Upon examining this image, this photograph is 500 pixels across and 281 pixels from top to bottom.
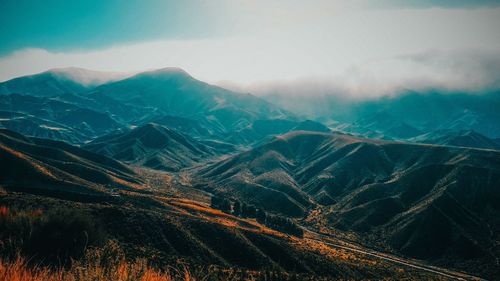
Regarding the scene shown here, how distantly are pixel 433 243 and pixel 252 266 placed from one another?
86089mm

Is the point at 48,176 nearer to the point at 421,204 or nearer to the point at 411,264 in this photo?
the point at 411,264

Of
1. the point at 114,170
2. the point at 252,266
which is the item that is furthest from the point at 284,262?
the point at 114,170

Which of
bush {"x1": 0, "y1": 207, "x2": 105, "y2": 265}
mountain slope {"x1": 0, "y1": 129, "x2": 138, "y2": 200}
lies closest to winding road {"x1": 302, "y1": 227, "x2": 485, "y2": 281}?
mountain slope {"x1": 0, "y1": 129, "x2": 138, "y2": 200}

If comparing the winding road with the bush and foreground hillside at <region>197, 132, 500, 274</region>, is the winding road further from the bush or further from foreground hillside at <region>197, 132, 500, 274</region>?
the bush

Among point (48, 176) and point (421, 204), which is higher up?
point (421, 204)

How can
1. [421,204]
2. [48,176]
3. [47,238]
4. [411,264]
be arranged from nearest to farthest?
[47,238], [411,264], [48,176], [421,204]

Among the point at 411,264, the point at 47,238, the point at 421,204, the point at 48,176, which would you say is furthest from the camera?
the point at 421,204

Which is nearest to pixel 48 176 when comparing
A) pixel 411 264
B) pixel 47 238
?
pixel 47 238

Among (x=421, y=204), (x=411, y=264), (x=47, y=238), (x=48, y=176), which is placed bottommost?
(x=411, y=264)

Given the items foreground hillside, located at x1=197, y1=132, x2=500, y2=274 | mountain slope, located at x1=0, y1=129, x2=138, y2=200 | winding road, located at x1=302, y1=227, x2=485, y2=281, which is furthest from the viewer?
foreground hillside, located at x1=197, y1=132, x2=500, y2=274

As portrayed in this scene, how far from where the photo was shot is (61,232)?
22016mm

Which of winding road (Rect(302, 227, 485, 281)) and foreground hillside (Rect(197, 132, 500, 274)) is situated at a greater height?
foreground hillside (Rect(197, 132, 500, 274))

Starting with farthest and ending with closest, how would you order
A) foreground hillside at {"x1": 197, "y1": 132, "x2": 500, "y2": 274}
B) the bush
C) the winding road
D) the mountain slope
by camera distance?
foreground hillside at {"x1": 197, "y1": 132, "x2": 500, "y2": 274}
the mountain slope
the winding road
the bush

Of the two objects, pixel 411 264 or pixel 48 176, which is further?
pixel 48 176
